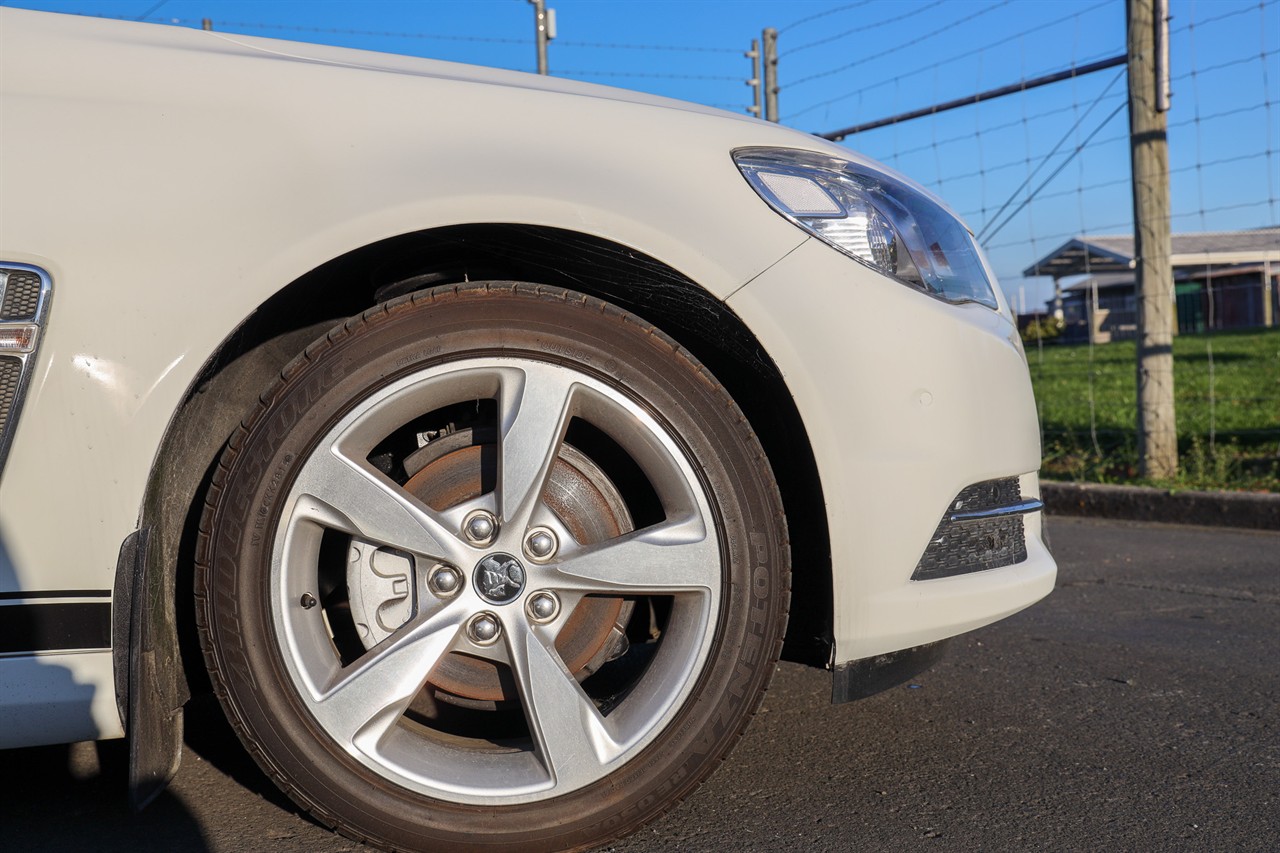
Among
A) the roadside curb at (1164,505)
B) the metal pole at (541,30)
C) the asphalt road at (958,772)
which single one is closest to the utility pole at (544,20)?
the metal pole at (541,30)

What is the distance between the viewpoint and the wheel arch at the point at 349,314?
162 cm

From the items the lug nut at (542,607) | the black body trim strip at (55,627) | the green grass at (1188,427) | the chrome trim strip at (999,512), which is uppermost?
the chrome trim strip at (999,512)

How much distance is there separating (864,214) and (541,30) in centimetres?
621

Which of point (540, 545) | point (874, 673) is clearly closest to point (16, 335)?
point (540, 545)

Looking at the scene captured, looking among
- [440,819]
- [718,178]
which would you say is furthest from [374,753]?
[718,178]

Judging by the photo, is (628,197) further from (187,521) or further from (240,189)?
(187,521)

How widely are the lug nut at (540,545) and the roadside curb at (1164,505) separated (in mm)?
4071

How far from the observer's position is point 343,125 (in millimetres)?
Result: 1668

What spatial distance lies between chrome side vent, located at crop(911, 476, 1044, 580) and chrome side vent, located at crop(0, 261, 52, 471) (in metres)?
1.37

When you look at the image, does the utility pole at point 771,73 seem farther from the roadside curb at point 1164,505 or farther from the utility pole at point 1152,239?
the roadside curb at point 1164,505

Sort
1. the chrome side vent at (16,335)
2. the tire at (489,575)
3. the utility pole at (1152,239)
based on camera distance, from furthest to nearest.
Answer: the utility pole at (1152,239)
the tire at (489,575)
the chrome side vent at (16,335)

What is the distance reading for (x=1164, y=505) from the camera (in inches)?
209

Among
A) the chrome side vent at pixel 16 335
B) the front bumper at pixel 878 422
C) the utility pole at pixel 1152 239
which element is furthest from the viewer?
the utility pole at pixel 1152 239

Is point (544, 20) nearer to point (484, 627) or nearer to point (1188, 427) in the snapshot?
point (1188, 427)
